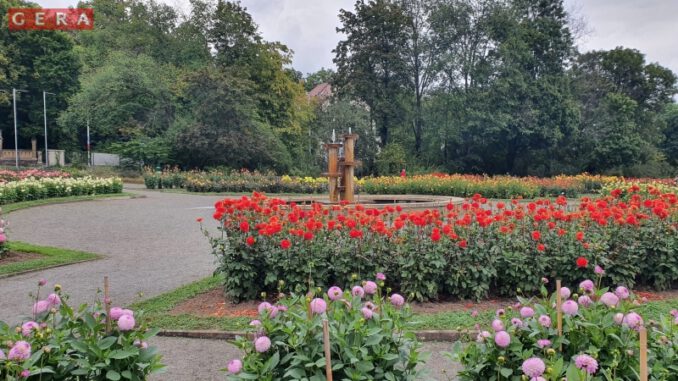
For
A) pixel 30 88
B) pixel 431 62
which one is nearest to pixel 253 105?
pixel 431 62

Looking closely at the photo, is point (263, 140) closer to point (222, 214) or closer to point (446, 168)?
point (446, 168)

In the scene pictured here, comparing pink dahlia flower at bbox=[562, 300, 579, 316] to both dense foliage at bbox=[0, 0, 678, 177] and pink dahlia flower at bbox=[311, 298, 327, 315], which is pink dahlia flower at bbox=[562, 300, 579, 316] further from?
dense foliage at bbox=[0, 0, 678, 177]

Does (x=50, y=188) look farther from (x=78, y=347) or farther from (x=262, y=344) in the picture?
(x=262, y=344)

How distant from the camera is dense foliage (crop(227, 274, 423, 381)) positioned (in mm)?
1979

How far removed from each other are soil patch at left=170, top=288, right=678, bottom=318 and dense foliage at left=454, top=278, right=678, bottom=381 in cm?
206

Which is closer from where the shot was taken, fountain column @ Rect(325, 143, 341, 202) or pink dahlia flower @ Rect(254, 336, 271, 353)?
pink dahlia flower @ Rect(254, 336, 271, 353)

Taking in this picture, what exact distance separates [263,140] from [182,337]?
25.3 meters

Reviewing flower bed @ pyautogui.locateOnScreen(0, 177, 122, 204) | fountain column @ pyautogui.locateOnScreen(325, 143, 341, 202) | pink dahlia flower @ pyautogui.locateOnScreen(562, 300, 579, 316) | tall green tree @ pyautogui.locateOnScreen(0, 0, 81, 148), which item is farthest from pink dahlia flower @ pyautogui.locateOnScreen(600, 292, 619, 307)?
tall green tree @ pyautogui.locateOnScreen(0, 0, 81, 148)

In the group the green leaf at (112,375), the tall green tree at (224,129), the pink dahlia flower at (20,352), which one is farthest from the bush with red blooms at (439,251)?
the tall green tree at (224,129)

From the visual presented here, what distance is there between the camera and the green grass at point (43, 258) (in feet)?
20.6

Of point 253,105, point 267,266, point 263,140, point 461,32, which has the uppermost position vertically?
point 461,32

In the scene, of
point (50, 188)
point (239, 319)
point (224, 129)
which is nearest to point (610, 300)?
point (239, 319)

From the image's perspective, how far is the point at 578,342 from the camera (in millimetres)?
2211

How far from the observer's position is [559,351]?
7.06 ft
